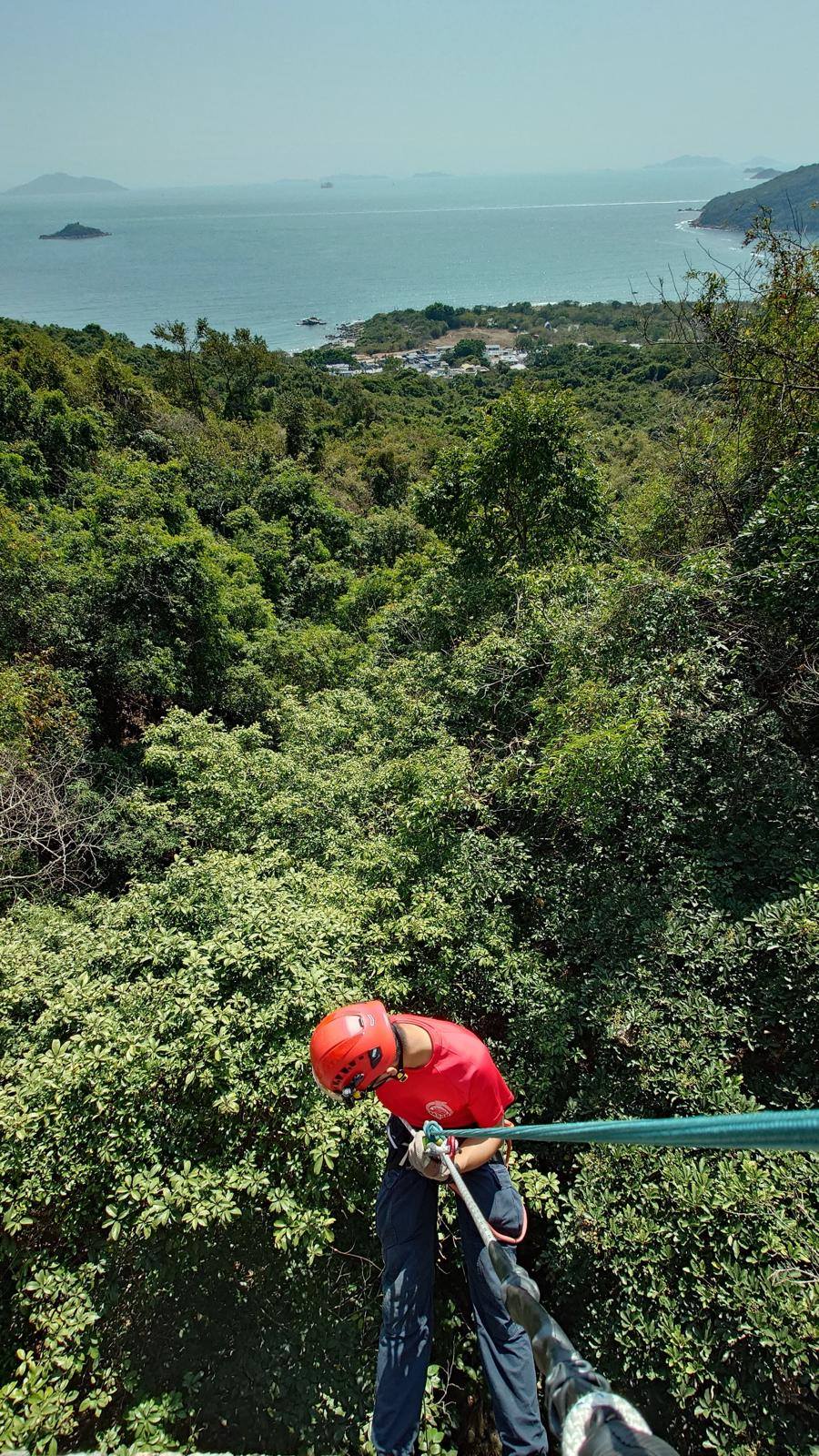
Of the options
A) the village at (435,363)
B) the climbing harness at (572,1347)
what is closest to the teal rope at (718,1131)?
the climbing harness at (572,1347)

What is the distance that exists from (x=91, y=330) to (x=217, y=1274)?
62851mm

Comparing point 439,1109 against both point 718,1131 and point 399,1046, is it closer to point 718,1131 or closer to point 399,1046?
point 399,1046

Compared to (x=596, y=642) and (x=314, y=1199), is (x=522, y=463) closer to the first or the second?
(x=596, y=642)

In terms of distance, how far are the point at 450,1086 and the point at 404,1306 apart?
1.12m

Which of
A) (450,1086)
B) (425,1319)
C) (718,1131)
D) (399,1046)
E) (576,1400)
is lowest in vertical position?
(425,1319)

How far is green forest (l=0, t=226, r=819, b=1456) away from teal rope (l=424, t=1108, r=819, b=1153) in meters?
2.68

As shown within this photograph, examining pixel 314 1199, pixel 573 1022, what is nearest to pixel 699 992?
pixel 573 1022

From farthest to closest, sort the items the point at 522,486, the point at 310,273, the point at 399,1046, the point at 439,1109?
the point at 310,273
the point at 522,486
the point at 439,1109
the point at 399,1046

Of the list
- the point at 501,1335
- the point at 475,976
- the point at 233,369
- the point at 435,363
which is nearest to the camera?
the point at 501,1335

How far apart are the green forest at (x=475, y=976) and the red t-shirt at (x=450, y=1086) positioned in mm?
914

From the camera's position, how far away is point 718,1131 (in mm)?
1351

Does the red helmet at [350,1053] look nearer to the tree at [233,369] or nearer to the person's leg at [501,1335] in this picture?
the person's leg at [501,1335]

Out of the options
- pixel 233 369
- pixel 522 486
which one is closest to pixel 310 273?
pixel 233 369

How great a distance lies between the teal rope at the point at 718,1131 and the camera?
1169 millimetres
